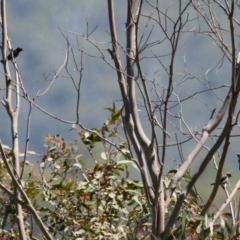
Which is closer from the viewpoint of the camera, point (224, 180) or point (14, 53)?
point (224, 180)

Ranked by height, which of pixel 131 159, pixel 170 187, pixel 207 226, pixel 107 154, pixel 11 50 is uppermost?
pixel 11 50

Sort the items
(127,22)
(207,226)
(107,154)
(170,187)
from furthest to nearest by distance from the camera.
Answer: (107,154) < (127,22) < (170,187) < (207,226)

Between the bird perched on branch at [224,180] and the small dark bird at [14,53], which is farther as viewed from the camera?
the small dark bird at [14,53]

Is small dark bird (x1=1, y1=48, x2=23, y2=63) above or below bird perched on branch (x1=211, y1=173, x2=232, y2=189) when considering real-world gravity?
above

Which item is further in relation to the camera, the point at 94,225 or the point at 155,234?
the point at 94,225

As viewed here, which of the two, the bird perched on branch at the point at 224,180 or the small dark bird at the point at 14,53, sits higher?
the small dark bird at the point at 14,53

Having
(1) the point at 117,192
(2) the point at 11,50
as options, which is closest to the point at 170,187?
(1) the point at 117,192

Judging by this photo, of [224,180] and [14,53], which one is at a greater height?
[14,53]

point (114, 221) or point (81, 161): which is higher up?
point (81, 161)

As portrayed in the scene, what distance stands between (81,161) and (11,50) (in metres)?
0.86

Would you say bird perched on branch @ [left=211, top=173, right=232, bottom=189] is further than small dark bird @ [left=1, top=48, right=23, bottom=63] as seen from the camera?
No

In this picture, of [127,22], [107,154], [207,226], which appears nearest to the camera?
[207,226]

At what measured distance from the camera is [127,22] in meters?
3.47

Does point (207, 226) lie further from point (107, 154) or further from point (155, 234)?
point (107, 154)
